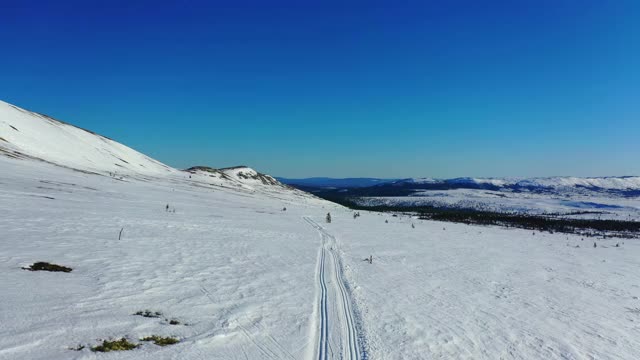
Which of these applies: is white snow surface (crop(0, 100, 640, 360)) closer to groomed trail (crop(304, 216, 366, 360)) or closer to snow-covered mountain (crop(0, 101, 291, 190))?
groomed trail (crop(304, 216, 366, 360))

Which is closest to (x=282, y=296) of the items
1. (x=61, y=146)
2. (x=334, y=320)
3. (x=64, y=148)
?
(x=334, y=320)

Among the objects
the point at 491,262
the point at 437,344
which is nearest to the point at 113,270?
the point at 437,344

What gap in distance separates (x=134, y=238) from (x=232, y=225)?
10.1 metres

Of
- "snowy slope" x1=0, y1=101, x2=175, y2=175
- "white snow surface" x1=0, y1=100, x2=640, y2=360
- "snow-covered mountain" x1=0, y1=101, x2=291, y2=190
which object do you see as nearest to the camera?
"white snow surface" x1=0, y1=100, x2=640, y2=360

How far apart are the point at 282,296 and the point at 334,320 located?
2464 millimetres

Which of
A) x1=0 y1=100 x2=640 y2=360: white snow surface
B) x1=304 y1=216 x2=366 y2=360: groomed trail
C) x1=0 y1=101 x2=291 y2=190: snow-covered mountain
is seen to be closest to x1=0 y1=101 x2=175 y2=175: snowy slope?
x1=0 y1=101 x2=291 y2=190: snow-covered mountain

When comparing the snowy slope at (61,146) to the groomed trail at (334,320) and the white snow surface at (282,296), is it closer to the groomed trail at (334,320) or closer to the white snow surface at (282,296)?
the white snow surface at (282,296)

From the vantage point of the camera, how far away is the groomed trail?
350 inches

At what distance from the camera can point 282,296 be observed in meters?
12.8

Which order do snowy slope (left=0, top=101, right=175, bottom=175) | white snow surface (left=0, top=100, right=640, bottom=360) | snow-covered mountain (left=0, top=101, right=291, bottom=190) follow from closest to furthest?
white snow surface (left=0, top=100, right=640, bottom=360) → snow-covered mountain (left=0, top=101, right=291, bottom=190) → snowy slope (left=0, top=101, right=175, bottom=175)

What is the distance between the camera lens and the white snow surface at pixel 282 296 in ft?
29.0

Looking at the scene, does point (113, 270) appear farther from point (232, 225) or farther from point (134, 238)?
point (232, 225)

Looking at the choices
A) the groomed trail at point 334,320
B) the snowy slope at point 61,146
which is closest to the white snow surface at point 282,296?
the groomed trail at point 334,320

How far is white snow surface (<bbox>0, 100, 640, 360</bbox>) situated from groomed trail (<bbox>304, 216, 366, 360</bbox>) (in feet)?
Result: 0.16
